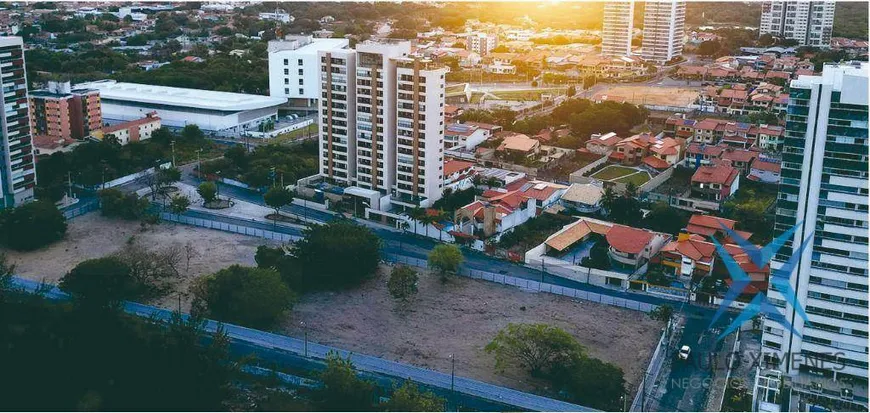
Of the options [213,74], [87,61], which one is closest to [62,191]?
[213,74]

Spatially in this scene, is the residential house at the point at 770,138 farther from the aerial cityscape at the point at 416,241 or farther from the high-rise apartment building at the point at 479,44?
the high-rise apartment building at the point at 479,44

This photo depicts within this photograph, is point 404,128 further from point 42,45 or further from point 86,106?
point 42,45

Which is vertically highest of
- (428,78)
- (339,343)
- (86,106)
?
(428,78)

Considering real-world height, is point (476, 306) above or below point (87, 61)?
below

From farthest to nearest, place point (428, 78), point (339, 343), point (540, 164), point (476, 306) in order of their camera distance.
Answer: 1. point (540, 164)
2. point (428, 78)
3. point (476, 306)
4. point (339, 343)

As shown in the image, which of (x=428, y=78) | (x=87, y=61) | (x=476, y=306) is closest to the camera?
(x=476, y=306)

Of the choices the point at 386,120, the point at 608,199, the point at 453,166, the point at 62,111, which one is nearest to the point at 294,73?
the point at 62,111

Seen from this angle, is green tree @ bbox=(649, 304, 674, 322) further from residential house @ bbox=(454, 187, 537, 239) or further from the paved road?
residential house @ bbox=(454, 187, 537, 239)
